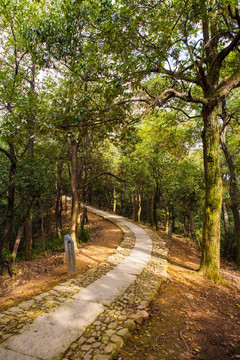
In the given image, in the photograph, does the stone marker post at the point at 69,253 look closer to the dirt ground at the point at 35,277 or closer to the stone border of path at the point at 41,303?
the dirt ground at the point at 35,277

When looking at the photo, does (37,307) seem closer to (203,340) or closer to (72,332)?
(72,332)

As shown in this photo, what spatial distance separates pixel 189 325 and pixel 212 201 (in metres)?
3.61

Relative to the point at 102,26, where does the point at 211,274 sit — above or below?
below

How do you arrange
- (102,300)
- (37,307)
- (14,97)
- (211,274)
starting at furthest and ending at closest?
(14,97)
(211,274)
(102,300)
(37,307)

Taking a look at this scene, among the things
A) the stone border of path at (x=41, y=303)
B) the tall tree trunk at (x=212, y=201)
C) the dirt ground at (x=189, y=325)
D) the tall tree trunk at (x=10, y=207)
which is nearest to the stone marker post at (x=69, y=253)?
the stone border of path at (x=41, y=303)

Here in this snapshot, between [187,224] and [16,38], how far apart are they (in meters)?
18.7

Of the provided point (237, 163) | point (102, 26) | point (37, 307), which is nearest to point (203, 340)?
point (37, 307)

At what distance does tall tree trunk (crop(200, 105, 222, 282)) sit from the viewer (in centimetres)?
595

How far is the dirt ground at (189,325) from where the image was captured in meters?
2.84

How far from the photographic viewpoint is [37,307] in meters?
3.82

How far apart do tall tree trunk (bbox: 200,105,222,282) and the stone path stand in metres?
1.53

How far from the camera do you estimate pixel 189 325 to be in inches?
140

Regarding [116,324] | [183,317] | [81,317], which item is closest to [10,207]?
[81,317]

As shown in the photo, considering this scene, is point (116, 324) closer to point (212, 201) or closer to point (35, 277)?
point (35, 277)
